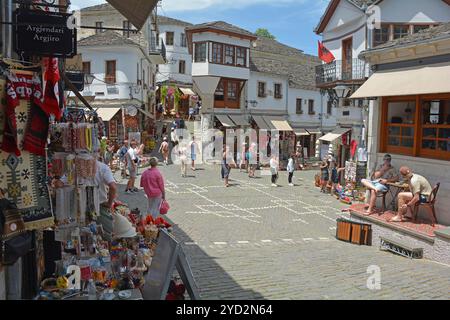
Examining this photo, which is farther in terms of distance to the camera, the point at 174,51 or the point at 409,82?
the point at 174,51

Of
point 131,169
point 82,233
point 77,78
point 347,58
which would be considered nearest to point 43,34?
point 82,233

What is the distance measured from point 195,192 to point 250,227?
20.3ft

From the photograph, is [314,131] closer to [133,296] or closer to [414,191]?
[414,191]

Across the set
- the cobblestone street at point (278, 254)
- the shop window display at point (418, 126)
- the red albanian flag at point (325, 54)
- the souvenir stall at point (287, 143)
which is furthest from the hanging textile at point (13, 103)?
the souvenir stall at point (287, 143)

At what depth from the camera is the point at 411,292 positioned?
24.8ft

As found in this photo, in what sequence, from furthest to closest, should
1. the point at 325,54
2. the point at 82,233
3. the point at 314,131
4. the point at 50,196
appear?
the point at 314,131 < the point at 325,54 < the point at 82,233 < the point at 50,196

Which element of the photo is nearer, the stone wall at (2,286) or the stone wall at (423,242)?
the stone wall at (2,286)

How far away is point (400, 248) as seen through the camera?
1052 centimetres

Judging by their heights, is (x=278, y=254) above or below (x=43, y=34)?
below

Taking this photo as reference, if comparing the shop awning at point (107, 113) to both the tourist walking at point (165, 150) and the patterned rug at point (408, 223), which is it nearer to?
the tourist walking at point (165, 150)

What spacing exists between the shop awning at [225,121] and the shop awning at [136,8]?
2634 cm

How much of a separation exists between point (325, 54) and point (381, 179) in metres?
15.7

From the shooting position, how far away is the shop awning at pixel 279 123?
38.3m
